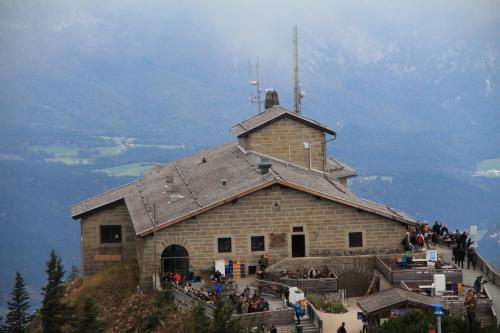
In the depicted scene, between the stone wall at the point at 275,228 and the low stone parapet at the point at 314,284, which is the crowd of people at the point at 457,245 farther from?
the low stone parapet at the point at 314,284

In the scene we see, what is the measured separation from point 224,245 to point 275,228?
8.51 ft

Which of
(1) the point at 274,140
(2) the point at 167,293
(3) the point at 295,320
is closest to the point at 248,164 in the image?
(1) the point at 274,140

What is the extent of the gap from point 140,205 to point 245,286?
555 inches

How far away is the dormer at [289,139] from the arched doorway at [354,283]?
17485mm

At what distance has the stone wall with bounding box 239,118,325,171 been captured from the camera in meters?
82.9

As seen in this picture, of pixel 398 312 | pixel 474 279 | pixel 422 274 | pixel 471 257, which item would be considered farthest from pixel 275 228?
pixel 398 312

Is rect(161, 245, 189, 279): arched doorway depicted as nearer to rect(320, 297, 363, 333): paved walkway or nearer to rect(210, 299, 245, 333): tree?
rect(320, 297, 363, 333): paved walkway

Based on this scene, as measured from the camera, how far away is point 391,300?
5600 cm

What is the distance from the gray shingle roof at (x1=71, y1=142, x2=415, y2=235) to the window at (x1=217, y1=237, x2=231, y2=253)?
1713 mm

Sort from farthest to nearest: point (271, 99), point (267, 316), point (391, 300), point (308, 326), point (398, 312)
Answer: point (271, 99) → point (308, 326) → point (267, 316) → point (391, 300) → point (398, 312)

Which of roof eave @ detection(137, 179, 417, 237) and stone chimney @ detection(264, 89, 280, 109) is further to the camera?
stone chimney @ detection(264, 89, 280, 109)

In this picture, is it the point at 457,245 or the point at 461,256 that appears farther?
the point at 457,245

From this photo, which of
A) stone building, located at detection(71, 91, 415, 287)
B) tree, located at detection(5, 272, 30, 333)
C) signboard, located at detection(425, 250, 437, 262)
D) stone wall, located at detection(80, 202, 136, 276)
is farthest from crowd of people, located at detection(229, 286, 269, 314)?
tree, located at detection(5, 272, 30, 333)

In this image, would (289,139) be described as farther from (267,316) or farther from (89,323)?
(89,323)
